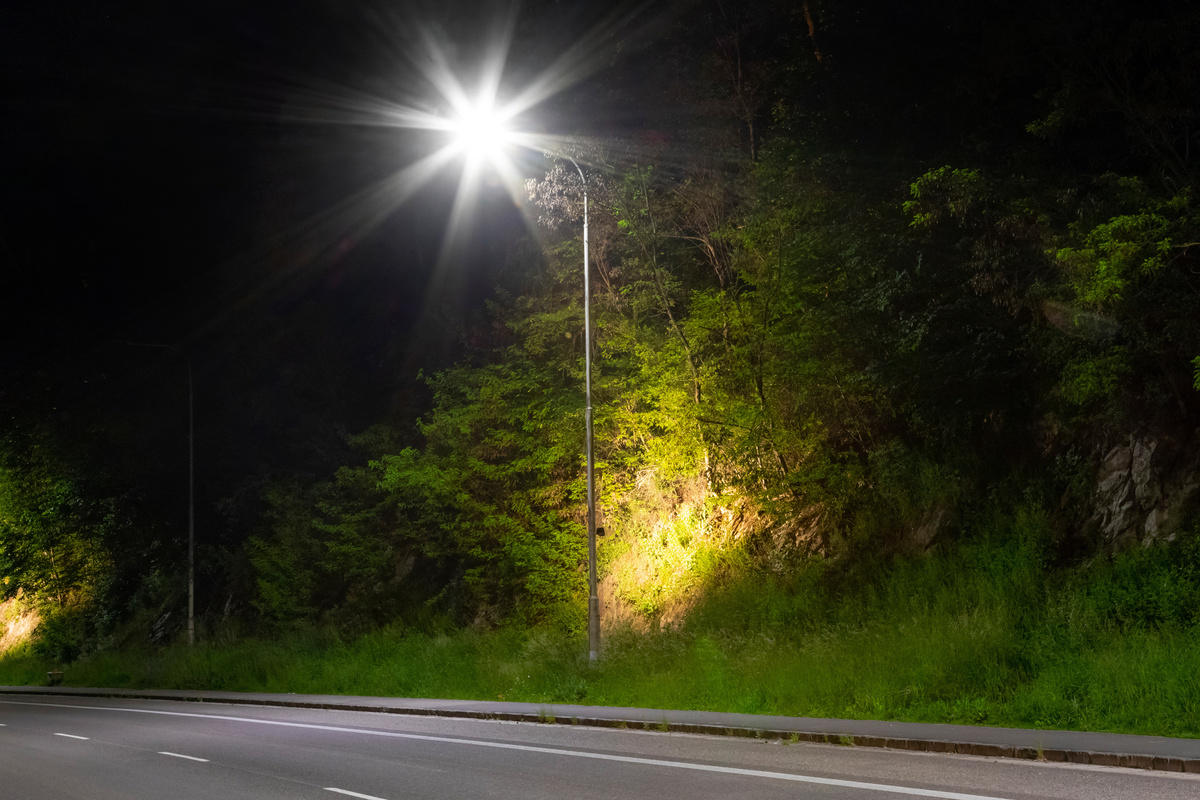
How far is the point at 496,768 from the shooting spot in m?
11.4

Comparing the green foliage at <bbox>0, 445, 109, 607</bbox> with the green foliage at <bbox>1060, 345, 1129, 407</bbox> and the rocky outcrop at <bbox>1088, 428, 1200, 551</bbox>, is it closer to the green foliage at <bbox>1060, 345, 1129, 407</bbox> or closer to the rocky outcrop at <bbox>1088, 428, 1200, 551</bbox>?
the green foliage at <bbox>1060, 345, 1129, 407</bbox>

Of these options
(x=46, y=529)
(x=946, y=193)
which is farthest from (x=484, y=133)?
(x=46, y=529)

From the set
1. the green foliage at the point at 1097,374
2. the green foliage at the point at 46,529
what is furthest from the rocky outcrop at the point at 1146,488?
the green foliage at the point at 46,529

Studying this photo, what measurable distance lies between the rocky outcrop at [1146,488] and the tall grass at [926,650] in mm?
678

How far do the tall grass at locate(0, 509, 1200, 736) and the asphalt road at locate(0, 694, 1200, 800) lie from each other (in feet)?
8.05

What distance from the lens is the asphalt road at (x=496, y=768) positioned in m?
9.05

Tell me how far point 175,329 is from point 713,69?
1114 inches

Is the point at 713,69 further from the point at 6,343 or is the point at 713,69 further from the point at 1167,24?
the point at 6,343

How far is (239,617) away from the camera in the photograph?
4250 cm

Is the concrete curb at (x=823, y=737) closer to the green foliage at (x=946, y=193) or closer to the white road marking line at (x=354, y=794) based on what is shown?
the white road marking line at (x=354, y=794)

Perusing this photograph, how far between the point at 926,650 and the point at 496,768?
676cm

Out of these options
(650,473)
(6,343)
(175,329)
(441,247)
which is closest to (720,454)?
(650,473)

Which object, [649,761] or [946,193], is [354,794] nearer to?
[649,761]

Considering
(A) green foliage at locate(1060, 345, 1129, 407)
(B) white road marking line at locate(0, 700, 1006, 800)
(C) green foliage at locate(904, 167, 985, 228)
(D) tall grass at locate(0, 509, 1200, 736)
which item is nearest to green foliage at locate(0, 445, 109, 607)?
(D) tall grass at locate(0, 509, 1200, 736)
